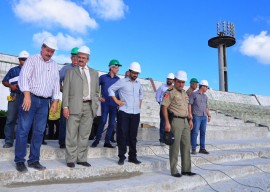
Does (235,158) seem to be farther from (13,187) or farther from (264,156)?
(13,187)

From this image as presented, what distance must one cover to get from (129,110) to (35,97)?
1.61 metres

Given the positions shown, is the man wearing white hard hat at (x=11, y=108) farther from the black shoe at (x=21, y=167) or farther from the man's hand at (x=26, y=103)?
the man's hand at (x=26, y=103)

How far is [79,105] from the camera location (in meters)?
4.00

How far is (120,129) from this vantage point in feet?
15.0

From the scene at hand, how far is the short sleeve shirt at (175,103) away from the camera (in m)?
4.43

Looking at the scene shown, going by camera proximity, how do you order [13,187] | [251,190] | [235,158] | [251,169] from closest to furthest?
[13,187] < [251,190] < [251,169] < [235,158]

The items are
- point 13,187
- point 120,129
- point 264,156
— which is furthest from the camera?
point 264,156

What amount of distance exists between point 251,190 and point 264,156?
3.37 meters

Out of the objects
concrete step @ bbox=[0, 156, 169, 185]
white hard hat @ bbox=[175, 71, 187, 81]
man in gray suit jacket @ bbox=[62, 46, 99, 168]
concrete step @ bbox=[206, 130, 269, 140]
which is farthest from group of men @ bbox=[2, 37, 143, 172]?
concrete step @ bbox=[206, 130, 269, 140]

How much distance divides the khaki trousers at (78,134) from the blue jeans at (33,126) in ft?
1.44

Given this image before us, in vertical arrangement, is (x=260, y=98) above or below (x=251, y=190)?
above

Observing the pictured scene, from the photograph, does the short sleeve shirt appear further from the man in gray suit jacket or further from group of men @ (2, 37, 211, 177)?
the man in gray suit jacket

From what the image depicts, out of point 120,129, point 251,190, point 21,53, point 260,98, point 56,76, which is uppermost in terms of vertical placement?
point 260,98

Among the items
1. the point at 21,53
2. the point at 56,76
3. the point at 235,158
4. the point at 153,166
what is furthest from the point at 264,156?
the point at 21,53
